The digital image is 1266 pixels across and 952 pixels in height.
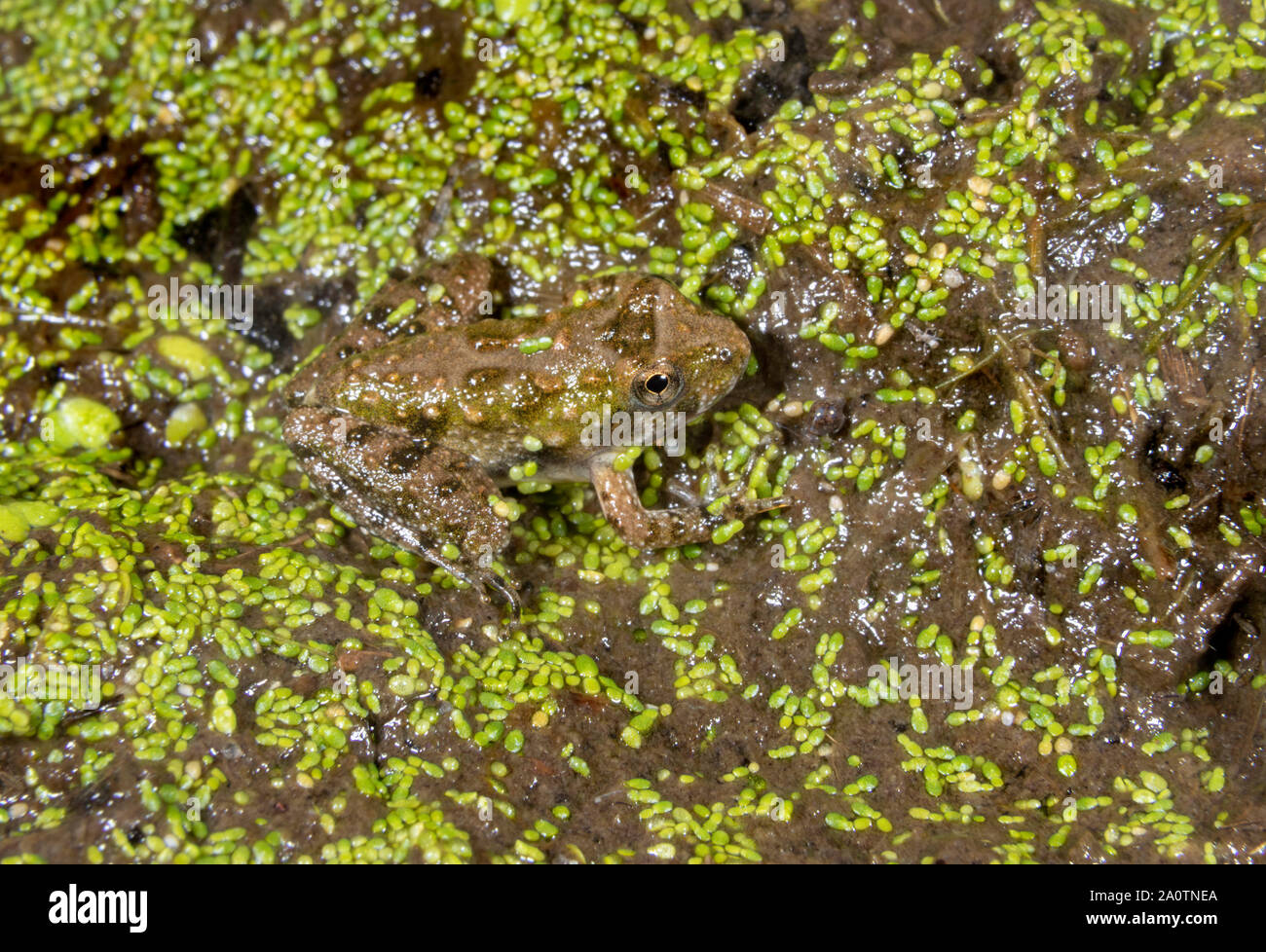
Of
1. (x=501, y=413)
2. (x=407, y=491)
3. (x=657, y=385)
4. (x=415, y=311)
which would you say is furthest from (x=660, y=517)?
(x=415, y=311)

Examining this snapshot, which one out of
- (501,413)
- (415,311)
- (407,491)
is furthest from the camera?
(415,311)

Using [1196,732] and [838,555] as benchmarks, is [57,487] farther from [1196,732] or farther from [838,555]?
[1196,732]

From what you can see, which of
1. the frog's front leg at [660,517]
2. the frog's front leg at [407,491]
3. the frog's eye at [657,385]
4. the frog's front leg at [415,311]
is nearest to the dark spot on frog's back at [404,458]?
the frog's front leg at [407,491]

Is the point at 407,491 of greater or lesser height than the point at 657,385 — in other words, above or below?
below

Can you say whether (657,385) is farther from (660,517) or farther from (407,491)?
(407,491)

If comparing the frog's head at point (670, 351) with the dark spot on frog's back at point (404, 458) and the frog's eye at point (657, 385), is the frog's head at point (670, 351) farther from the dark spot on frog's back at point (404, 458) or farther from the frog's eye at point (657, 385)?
the dark spot on frog's back at point (404, 458)

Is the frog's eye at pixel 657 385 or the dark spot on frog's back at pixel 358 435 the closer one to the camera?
the frog's eye at pixel 657 385

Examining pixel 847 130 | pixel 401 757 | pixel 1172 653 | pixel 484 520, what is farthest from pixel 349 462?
pixel 1172 653
